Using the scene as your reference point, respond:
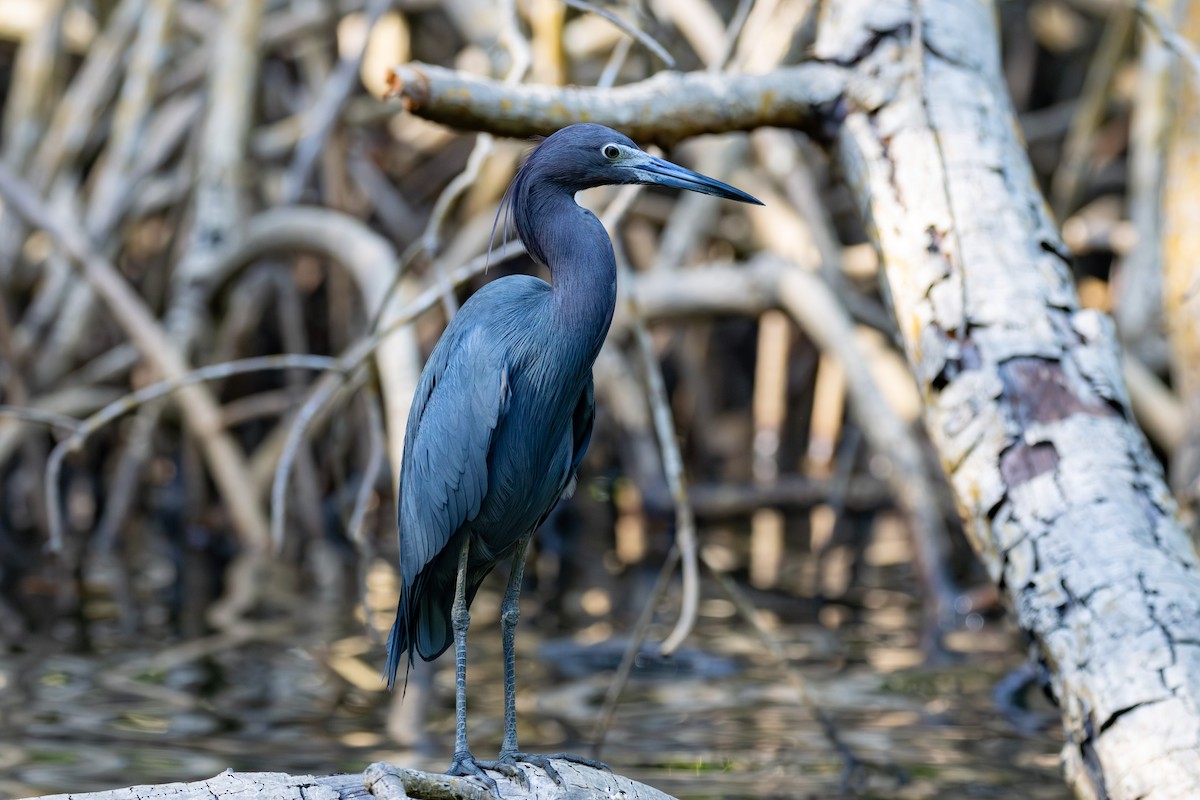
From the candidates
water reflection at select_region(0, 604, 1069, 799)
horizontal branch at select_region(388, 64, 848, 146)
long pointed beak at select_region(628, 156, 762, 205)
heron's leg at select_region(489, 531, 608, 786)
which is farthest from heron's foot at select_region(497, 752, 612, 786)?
horizontal branch at select_region(388, 64, 848, 146)

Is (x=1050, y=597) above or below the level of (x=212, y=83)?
below

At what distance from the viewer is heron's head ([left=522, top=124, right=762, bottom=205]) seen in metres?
2.87

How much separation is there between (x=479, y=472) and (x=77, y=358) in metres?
5.76

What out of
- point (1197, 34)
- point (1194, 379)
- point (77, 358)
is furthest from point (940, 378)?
point (77, 358)

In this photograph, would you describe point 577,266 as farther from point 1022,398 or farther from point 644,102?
point 1022,398

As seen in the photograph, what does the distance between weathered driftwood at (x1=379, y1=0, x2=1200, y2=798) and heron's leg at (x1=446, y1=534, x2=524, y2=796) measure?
104cm

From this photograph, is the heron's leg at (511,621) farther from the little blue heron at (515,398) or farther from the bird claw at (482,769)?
the bird claw at (482,769)

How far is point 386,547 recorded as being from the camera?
7992 mm

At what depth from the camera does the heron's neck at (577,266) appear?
2920 millimetres

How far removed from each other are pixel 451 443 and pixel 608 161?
70cm

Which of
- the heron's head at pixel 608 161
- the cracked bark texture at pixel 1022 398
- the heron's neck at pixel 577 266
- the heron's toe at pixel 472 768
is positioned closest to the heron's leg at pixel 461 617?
the heron's toe at pixel 472 768

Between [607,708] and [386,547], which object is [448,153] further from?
[607,708]

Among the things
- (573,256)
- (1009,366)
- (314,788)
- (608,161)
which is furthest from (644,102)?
(314,788)

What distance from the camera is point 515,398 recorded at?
3.02 meters
